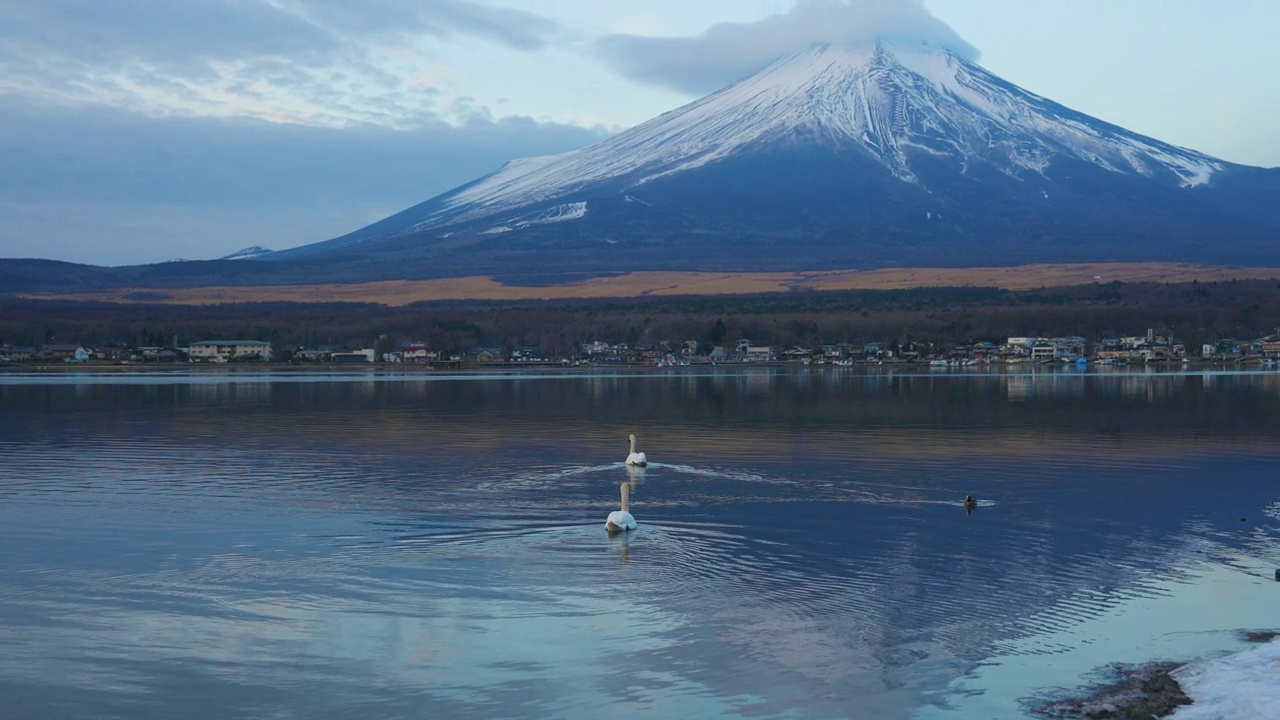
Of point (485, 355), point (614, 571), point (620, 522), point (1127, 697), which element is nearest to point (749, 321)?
point (485, 355)

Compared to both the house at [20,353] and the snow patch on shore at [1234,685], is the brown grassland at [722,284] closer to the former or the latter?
the house at [20,353]

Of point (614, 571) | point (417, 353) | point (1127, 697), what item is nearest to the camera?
point (1127, 697)

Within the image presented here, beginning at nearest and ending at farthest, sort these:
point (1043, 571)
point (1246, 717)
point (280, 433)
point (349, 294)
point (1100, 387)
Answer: point (1246, 717), point (1043, 571), point (280, 433), point (1100, 387), point (349, 294)

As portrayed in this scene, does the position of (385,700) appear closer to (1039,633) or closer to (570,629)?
(570,629)

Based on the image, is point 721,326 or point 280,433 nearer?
point 280,433

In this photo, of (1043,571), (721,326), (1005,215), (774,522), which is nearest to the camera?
(1043,571)

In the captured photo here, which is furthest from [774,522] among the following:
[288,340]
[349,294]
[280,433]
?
[349,294]

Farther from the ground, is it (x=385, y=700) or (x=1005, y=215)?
(x=1005, y=215)

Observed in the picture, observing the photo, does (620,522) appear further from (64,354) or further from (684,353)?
(64,354)
